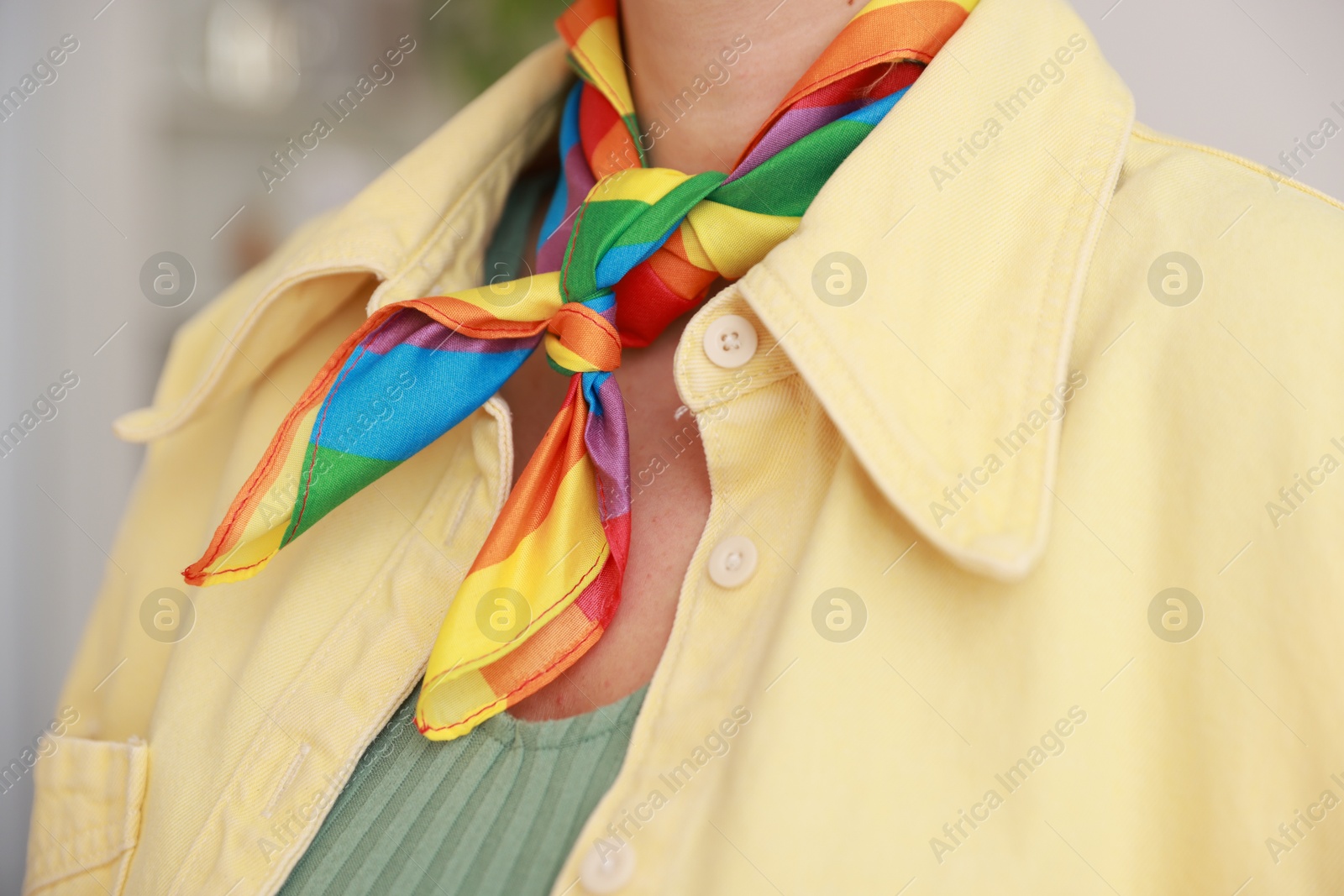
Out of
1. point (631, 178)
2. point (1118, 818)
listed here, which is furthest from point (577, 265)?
point (1118, 818)

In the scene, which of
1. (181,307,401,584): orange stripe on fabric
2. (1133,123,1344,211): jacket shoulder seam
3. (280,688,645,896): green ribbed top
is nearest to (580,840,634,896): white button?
(280,688,645,896): green ribbed top

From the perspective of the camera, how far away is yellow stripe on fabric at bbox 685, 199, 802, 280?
646 mm

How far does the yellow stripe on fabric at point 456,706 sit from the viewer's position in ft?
2.00

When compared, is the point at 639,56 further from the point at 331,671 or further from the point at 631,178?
the point at 331,671

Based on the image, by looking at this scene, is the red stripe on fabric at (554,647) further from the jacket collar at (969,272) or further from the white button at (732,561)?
the jacket collar at (969,272)

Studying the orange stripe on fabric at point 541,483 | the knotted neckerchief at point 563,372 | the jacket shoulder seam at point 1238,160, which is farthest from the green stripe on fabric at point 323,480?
the jacket shoulder seam at point 1238,160

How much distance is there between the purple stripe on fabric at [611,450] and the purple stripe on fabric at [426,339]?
0.10 m

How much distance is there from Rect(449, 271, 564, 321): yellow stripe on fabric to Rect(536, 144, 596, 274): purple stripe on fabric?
0.35 ft

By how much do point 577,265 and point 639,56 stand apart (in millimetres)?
249

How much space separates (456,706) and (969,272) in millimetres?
447

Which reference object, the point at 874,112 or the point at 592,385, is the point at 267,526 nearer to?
the point at 592,385

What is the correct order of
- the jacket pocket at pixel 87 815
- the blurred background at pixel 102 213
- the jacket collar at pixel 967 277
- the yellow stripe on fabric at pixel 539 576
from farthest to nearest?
the blurred background at pixel 102 213 → the jacket pocket at pixel 87 815 → the yellow stripe on fabric at pixel 539 576 → the jacket collar at pixel 967 277

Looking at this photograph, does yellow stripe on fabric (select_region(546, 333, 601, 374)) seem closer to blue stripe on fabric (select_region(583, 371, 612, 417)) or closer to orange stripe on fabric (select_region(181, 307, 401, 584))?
blue stripe on fabric (select_region(583, 371, 612, 417))

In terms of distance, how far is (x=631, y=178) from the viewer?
0.67 metres
